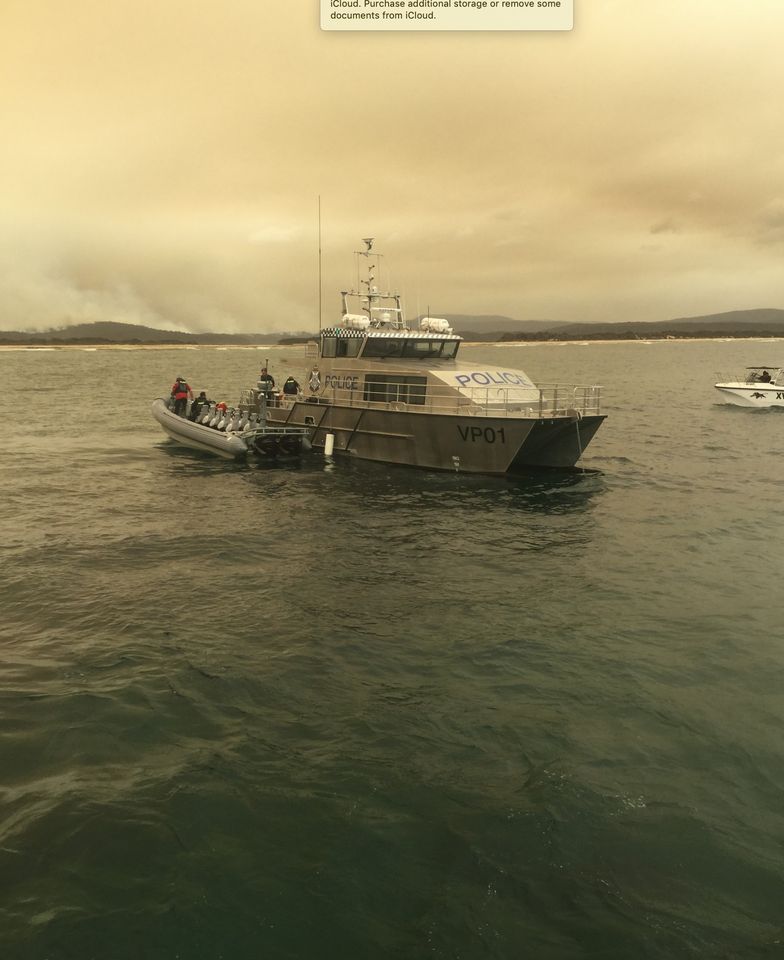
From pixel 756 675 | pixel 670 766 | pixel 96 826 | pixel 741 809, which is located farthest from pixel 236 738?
pixel 756 675

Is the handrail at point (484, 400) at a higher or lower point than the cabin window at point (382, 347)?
lower

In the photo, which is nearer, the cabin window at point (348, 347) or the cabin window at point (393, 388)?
the cabin window at point (393, 388)

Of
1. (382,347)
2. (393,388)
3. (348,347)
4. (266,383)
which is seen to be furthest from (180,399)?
(393,388)

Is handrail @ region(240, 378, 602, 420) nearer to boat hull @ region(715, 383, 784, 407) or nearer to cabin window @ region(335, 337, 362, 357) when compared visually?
cabin window @ region(335, 337, 362, 357)

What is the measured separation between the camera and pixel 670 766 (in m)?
7.05

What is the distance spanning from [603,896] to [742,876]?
124 centimetres

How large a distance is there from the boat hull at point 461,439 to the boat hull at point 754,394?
26266 millimetres

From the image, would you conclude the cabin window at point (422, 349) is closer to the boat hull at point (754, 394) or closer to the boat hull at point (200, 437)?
the boat hull at point (200, 437)

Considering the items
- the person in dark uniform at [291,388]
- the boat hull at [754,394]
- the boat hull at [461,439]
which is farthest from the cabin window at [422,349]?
the boat hull at [754,394]

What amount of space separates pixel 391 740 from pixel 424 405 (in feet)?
51.8

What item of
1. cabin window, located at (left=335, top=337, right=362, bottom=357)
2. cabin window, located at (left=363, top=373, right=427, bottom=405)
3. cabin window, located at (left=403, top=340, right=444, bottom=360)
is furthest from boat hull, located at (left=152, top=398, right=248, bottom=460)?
cabin window, located at (left=403, top=340, right=444, bottom=360)

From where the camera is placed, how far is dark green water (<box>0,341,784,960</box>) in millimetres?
5176

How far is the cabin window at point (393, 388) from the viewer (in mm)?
22547

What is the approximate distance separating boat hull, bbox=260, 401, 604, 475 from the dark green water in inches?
182
